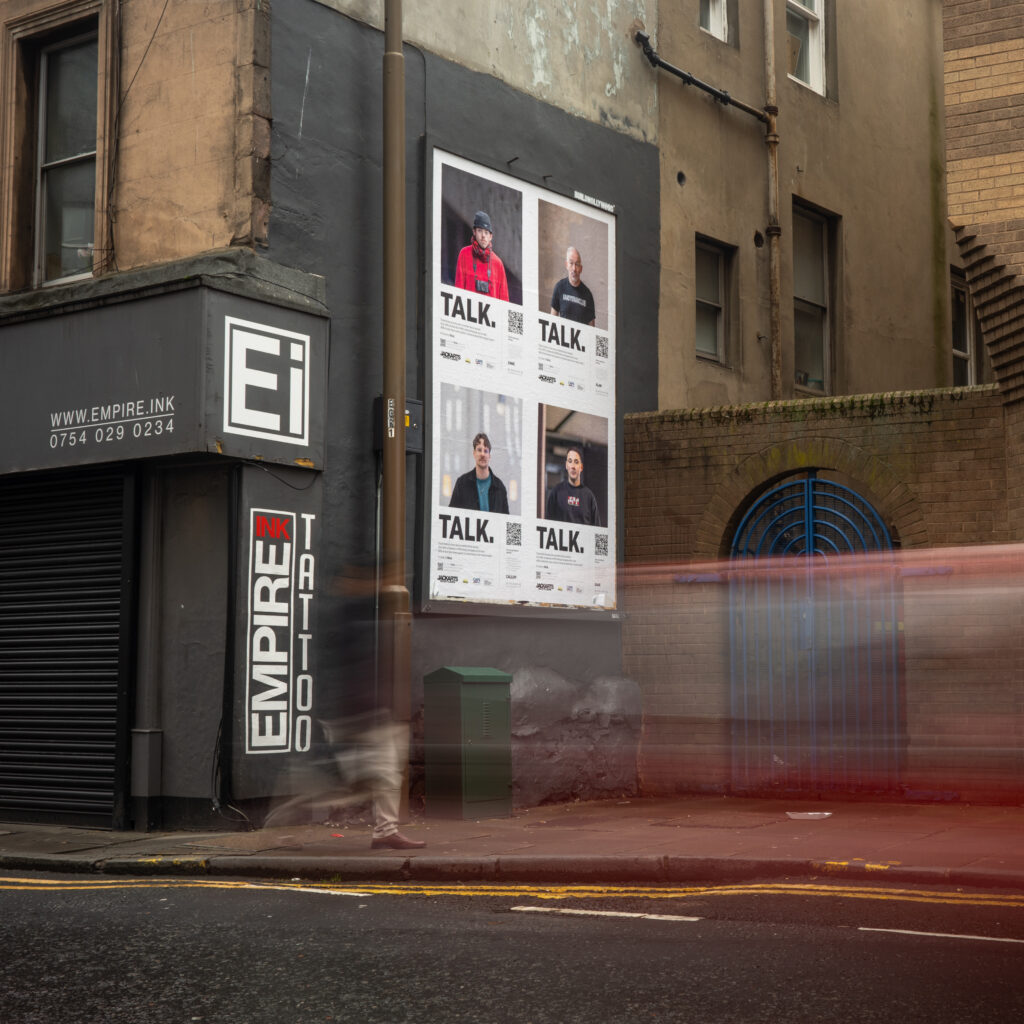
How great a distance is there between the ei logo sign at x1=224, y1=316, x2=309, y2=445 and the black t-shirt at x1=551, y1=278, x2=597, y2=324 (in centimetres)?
349

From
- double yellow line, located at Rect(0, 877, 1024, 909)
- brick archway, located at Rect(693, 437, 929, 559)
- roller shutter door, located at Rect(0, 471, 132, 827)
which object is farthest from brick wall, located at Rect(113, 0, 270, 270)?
brick archway, located at Rect(693, 437, 929, 559)

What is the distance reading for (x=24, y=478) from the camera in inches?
525

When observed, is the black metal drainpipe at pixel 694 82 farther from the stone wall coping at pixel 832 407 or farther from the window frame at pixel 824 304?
the stone wall coping at pixel 832 407

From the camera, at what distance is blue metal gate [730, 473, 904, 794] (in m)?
14.2

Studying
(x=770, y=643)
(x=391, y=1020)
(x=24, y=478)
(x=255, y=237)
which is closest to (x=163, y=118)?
(x=255, y=237)

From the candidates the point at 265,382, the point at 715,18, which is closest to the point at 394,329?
the point at 265,382

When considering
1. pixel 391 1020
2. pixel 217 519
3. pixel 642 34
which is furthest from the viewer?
pixel 642 34

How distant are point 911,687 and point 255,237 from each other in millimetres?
7268

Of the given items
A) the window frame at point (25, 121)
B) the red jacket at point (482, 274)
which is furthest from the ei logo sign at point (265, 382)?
the window frame at point (25, 121)

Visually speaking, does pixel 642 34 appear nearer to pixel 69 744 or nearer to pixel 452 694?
pixel 452 694

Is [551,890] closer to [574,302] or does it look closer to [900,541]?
[900,541]

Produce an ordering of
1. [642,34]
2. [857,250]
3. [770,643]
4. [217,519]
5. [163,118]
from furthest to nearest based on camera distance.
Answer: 1. [857,250]
2. [642,34]
3. [770,643]
4. [163,118]
5. [217,519]

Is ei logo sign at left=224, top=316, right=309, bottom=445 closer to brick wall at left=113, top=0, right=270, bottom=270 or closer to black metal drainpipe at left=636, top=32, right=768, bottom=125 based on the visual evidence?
brick wall at left=113, top=0, right=270, bottom=270

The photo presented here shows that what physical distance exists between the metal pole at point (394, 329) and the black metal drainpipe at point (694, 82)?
4.66m
